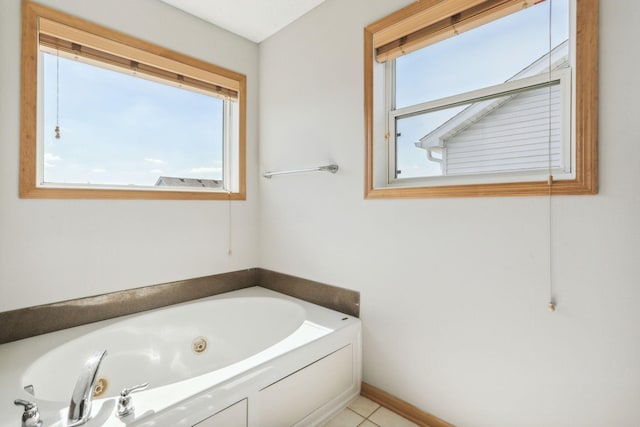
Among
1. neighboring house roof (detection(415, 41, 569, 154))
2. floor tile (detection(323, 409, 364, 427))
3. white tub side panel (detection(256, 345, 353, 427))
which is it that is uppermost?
neighboring house roof (detection(415, 41, 569, 154))

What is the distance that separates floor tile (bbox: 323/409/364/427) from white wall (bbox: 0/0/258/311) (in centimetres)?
127

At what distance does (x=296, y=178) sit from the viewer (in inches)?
86.8

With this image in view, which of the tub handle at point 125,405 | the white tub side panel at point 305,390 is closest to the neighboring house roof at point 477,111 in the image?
the white tub side panel at point 305,390

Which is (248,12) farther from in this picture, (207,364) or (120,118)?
(207,364)

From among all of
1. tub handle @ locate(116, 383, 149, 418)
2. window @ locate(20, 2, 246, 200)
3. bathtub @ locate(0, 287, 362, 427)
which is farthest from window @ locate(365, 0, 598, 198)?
tub handle @ locate(116, 383, 149, 418)

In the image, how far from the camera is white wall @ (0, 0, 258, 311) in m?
1.50

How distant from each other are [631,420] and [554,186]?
0.83 metres

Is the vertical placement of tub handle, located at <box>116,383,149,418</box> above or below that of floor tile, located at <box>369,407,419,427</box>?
above

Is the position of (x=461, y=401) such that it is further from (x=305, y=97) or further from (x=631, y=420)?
(x=305, y=97)

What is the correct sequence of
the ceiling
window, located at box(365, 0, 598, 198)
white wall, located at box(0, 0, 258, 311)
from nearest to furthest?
window, located at box(365, 0, 598, 198) → white wall, located at box(0, 0, 258, 311) → the ceiling

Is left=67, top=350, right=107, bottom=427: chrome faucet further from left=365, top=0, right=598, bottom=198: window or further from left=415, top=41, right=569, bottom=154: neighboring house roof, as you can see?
left=415, top=41, right=569, bottom=154: neighboring house roof

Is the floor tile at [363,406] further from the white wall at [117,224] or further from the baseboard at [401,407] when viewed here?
the white wall at [117,224]

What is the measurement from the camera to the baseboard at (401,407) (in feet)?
4.93

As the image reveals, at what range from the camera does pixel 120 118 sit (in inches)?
75.6
